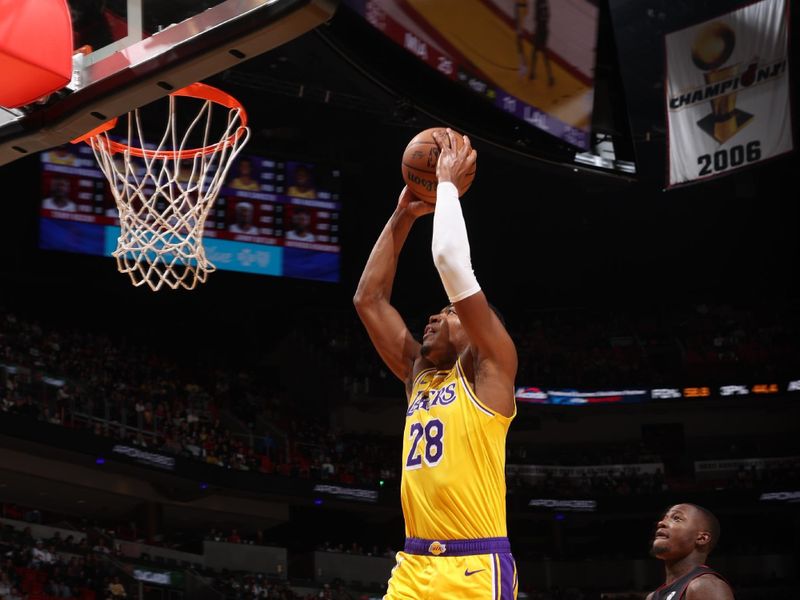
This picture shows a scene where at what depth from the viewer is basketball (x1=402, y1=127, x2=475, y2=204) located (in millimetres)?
4496

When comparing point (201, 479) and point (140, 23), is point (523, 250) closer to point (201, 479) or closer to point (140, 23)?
point (201, 479)

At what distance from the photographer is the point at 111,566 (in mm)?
17625

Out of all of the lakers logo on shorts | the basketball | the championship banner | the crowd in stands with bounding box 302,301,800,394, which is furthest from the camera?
the crowd in stands with bounding box 302,301,800,394

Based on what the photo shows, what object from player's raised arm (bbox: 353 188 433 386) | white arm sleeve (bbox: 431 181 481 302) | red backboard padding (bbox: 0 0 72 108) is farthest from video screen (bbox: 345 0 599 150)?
white arm sleeve (bbox: 431 181 481 302)

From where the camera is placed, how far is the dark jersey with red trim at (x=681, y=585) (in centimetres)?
450

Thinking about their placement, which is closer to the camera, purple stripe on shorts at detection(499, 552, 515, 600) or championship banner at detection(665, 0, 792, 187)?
purple stripe on shorts at detection(499, 552, 515, 600)

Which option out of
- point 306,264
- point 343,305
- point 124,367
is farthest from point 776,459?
point 124,367

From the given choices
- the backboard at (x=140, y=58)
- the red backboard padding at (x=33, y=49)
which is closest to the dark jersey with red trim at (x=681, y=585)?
the backboard at (x=140, y=58)

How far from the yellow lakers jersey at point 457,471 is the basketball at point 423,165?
2.86ft

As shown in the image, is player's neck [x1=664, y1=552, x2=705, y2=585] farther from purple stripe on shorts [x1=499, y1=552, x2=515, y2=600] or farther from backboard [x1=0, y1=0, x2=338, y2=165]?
backboard [x1=0, y1=0, x2=338, y2=165]

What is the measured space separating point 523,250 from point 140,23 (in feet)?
80.0

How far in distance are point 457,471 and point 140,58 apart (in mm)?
2380

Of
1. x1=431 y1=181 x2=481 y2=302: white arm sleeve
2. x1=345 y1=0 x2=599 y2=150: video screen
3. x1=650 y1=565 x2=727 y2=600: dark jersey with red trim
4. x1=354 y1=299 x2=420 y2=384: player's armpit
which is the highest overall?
x1=345 y1=0 x2=599 y2=150: video screen

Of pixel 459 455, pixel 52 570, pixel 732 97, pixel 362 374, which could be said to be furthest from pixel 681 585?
pixel 362 374
